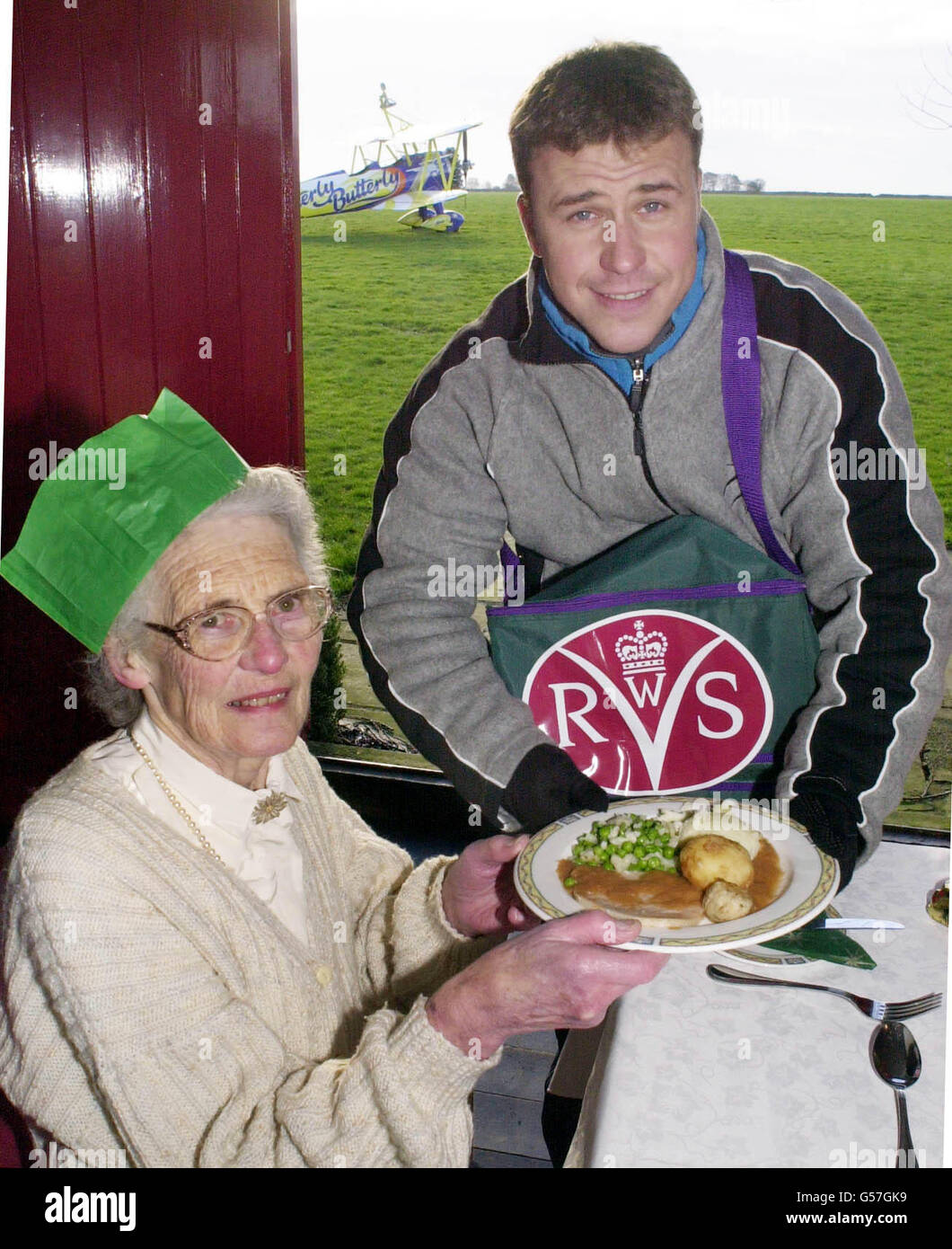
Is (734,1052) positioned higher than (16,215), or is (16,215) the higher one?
(16,215)

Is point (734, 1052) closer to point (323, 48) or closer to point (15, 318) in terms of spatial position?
point (15, 318)

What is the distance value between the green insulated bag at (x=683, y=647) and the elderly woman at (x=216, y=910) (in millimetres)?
445

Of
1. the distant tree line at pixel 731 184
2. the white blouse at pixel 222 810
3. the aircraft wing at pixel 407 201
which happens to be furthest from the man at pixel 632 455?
the aircraft wing at pixel 407 201

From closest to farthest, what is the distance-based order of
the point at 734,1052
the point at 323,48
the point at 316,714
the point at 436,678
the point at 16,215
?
the point at 734,1052, the point at 436,678, the point at 16,215, the point at 323,48, the point at 316,714

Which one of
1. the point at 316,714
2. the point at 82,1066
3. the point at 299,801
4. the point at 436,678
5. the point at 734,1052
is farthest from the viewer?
the point at 316,714

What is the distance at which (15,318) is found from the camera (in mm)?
2918

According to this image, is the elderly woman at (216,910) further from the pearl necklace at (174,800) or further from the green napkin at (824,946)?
the green napkin at (824,946)

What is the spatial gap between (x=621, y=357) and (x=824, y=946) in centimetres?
101

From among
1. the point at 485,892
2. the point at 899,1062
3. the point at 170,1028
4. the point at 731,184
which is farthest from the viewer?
the point at 731,184

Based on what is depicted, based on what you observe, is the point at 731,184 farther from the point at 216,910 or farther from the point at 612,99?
the point at 216,910

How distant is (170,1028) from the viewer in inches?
51.4

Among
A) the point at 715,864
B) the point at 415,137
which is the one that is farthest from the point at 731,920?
the point at 415,137
